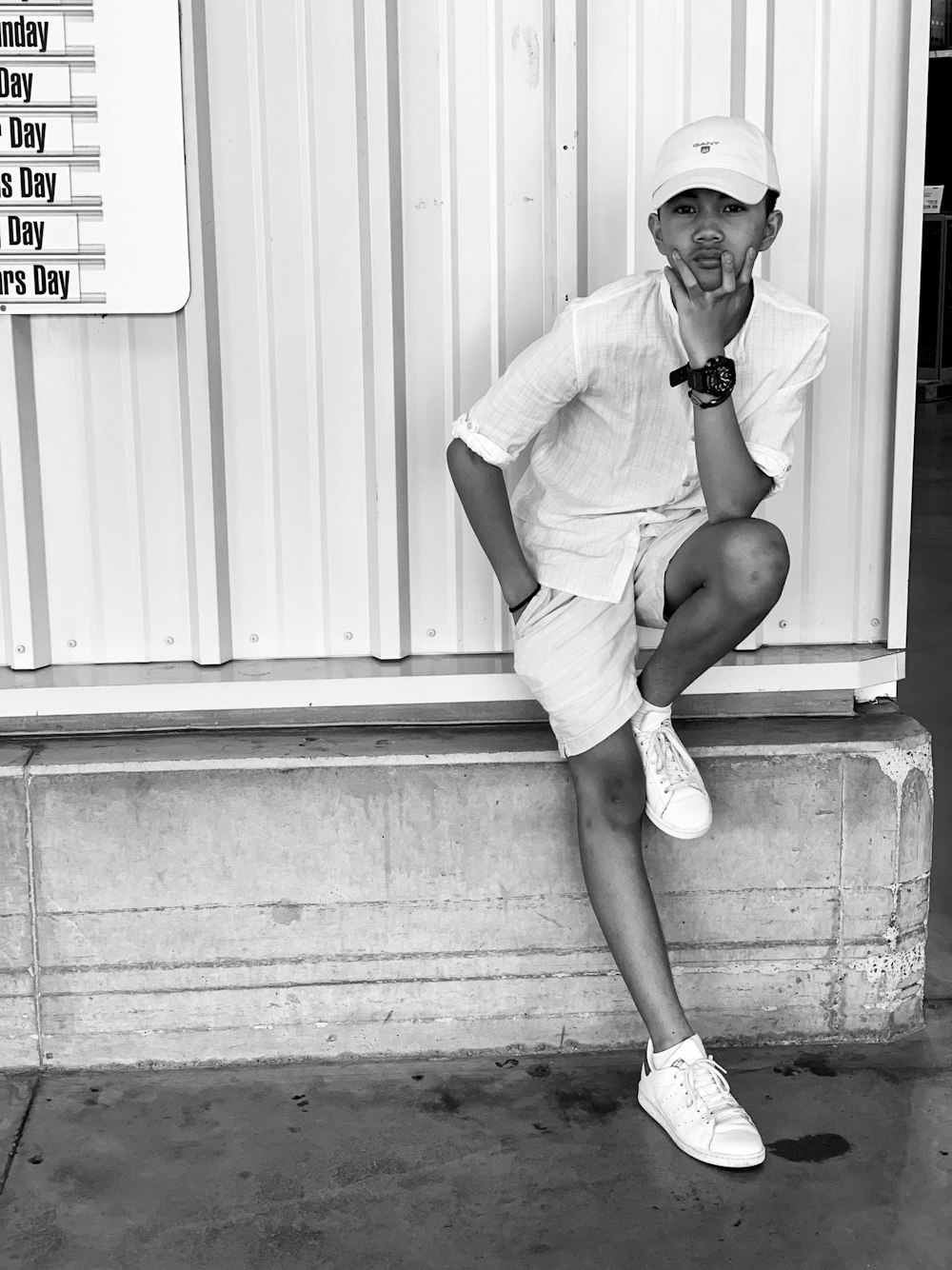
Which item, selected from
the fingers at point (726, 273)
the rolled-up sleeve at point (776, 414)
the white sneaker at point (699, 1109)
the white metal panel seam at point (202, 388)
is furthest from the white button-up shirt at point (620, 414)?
the white sneaker at point (699, 1109)

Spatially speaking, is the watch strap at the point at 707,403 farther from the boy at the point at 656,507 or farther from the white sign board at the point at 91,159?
the white sign board at the point at 91,159

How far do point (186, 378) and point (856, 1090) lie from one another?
7.14 ft

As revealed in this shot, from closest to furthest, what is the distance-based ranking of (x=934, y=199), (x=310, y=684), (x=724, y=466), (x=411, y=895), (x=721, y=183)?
(x=721, y=183) → (x=724, y=466) → (x=411, y=895) → (x=310, y=684) → (x=934, y=199)

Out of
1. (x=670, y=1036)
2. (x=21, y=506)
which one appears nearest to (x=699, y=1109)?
(x=670, y=1036)

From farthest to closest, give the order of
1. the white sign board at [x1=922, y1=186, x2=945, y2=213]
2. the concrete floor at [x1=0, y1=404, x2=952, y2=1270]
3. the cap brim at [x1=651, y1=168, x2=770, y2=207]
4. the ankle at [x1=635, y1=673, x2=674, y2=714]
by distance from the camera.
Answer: the white sign board at [x1=922, y1=186, x2=945, y2=213] → the ankle at [x1=635, y1=673, x2=674, y2=714] → the cap brim at [x1=651, y1=168, x2=770, y2=207] → the concrete floor at [x1=0, y1=404, x2=952, y2=1270]

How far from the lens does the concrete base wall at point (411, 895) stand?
3336 millimetres

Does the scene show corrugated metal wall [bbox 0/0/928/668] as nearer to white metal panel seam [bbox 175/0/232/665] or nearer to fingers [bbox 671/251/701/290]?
white metal panel seam [bbox 175/0/232/665]

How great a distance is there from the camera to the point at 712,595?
122 inches

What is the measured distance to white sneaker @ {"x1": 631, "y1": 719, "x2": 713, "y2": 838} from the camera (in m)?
3.19

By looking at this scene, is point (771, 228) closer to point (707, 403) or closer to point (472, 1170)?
point (707, 403)

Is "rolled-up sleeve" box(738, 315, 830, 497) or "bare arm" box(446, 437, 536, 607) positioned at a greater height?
"rolled-up sleeve" box(738, 315, 830, 497)

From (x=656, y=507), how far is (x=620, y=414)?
230mm

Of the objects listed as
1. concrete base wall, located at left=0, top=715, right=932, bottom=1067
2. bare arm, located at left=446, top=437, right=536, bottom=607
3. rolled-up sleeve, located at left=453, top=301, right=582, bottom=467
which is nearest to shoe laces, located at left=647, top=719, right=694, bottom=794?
concrete base wall, located at left=0, top=715, right=932, bottom=1067

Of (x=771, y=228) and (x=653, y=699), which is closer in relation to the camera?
(x=771, y=228)
